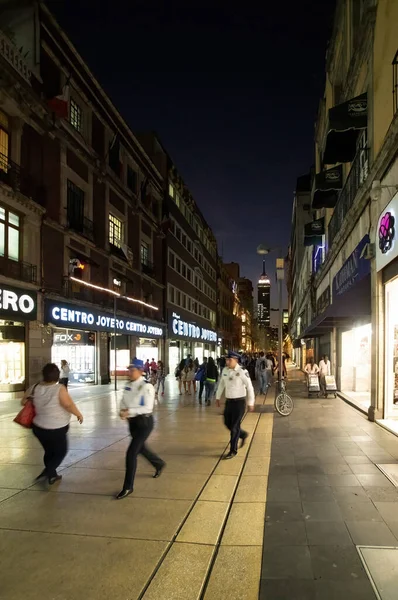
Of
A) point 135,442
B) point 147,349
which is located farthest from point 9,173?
point 147,349

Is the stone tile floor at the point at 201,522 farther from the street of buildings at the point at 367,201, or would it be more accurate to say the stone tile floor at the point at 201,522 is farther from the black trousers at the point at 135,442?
the street of buildings at the point at 367,201

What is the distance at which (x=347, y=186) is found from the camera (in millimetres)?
17562

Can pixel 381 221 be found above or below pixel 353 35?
below

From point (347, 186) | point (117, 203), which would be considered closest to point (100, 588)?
point (347, 186)

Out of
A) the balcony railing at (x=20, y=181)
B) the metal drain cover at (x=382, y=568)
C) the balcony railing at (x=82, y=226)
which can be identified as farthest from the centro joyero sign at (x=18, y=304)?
the metal drain cover at (x=382, y=568)

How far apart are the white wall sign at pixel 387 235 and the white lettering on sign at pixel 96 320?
14.1 meters

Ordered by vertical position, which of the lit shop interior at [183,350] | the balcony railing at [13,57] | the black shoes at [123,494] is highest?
the balcony railing at [13,57]

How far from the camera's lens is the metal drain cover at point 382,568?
3.65 meters

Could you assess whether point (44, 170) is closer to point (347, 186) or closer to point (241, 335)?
point (347, 186)

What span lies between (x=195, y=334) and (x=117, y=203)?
23.2 meters

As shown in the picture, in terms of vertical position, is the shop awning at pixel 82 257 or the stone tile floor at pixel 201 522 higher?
the shop awning at pixel 82 257

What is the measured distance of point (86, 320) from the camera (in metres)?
24.6

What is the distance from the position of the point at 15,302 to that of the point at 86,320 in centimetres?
628

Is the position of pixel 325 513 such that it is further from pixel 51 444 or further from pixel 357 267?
pixel 357 267
